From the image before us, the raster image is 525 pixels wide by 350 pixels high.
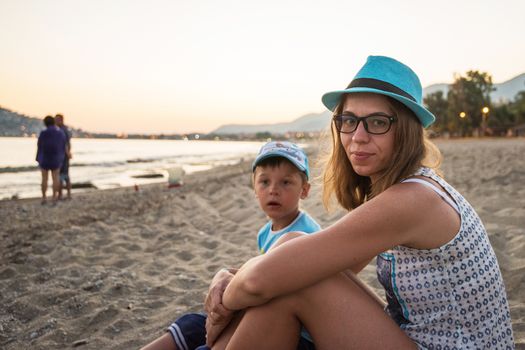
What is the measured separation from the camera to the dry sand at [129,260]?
9.66ft

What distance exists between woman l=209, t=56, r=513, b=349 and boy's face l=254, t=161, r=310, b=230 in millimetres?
1139

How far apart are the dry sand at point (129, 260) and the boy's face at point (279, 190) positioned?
111 cm

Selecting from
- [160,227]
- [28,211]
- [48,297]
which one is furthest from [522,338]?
[28,211]

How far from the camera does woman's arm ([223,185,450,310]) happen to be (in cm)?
143

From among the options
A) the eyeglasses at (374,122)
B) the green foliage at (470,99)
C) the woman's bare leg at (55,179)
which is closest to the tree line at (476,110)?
the green foliage at (470,99)

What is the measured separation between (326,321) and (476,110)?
55963 mm

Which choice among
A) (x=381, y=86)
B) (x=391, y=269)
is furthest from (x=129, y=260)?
(x=381, y=86)

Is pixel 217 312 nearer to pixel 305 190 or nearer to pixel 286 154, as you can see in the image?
pixel 286 154

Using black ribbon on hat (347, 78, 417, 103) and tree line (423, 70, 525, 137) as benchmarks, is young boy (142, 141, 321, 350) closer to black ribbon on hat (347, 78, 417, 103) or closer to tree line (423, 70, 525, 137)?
black ribbon on hat (347, 78, 417, 103)

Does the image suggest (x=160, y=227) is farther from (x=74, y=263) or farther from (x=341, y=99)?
(x=341, y=99)

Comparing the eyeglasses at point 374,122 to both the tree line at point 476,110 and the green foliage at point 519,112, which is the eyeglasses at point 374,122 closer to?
the tree line at point 476,110

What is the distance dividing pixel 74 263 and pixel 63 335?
1.61 metres

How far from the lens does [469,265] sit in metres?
1.50

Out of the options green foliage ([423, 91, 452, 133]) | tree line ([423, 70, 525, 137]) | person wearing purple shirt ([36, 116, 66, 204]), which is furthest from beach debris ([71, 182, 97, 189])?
green foliage ([423, 91, 452, 133])
